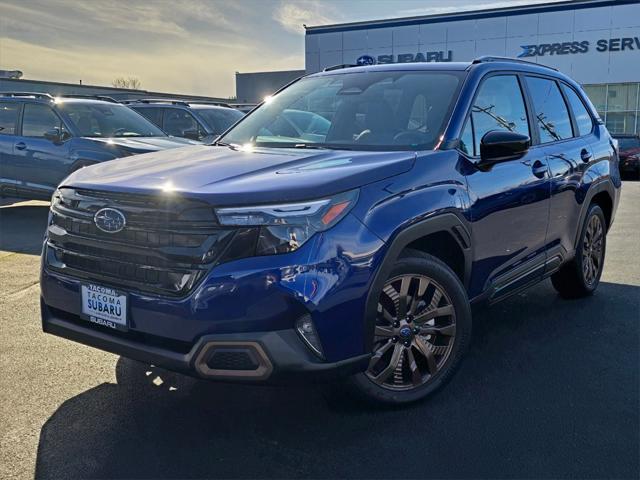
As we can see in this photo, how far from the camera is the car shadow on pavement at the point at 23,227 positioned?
721 centimetres

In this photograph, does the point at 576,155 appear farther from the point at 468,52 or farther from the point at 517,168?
the point at 468,52

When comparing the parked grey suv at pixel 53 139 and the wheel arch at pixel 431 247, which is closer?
the wheel arch at pixel 431 247

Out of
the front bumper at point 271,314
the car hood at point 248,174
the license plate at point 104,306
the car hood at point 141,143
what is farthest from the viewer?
the car hood at point 141,143

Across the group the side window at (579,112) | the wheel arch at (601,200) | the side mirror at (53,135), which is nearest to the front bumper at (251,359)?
the wheel arch at (601,200)

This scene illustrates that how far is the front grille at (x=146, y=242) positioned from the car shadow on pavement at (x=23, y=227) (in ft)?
14.2

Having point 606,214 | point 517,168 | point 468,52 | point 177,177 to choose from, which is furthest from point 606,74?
point 177,177

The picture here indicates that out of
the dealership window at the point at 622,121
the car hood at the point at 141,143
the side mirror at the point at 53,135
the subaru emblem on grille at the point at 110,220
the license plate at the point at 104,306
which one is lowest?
the license plate at the point at 104,306

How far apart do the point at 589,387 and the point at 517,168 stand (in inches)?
53.9

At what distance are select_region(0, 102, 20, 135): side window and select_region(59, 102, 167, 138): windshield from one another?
0.82 meters

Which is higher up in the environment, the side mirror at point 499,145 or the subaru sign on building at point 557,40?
the subaru sign on building at point 557,40

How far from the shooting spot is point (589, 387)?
3490 millimetres

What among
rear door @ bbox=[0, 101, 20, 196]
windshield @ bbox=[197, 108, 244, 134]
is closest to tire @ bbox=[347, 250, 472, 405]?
rear door @ bbox=[0, 101, 20, 196]

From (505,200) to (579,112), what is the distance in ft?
6.43

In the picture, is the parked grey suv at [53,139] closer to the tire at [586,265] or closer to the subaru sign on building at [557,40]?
the tire at [586,265]
